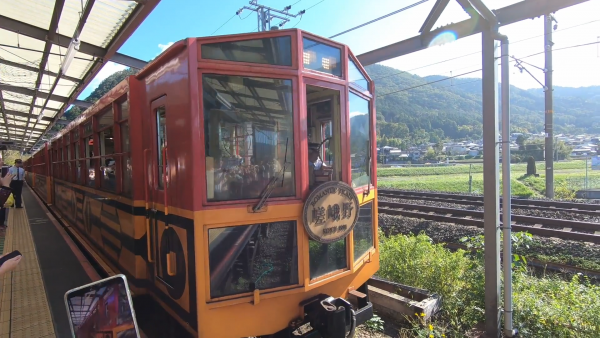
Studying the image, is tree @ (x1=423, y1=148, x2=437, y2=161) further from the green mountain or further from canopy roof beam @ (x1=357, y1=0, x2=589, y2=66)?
canopy roof beam @ (x1=357, y1=0, x2=589, y2=66)

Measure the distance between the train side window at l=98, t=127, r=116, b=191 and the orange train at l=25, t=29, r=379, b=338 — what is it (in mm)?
972

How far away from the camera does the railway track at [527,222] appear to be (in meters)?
7.74

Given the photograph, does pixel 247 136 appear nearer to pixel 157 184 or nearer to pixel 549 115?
pixel 157 184

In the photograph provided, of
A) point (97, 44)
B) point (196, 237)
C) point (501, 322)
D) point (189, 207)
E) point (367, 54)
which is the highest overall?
point (97, 44)

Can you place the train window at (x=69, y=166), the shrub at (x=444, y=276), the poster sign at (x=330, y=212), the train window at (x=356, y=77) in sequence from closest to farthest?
1. the poster sign at (x=330, y=212)
2. the train window at (x=356, y=77)
3. the shrub at (x=444, y=276)
4. the train window at (x=69, y=166)

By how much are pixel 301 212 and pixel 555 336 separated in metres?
2.89

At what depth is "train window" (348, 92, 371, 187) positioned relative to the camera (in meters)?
3.49

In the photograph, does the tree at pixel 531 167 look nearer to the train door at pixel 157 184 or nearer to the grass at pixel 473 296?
the grass at pixel 473 296

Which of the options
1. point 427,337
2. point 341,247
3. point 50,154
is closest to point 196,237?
point 341,247

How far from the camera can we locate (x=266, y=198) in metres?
2.79

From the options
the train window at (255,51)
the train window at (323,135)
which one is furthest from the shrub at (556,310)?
the train window at (255,51)

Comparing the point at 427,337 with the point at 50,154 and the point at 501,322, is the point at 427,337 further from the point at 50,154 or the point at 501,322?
A: the point at 50,154

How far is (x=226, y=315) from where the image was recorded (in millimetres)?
2750

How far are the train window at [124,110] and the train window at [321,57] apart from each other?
1.90 metres
